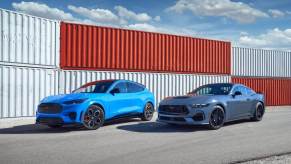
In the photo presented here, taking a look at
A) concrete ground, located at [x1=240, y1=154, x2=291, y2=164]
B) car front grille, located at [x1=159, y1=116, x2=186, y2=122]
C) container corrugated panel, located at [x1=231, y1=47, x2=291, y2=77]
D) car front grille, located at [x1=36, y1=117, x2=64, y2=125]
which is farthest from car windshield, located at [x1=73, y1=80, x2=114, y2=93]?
container corrugated panel, located at [x1=231, y1=47, x2=291, y2=77]

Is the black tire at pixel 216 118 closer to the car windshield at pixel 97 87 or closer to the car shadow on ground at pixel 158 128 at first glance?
the car shadow on ground at pixel 158 128

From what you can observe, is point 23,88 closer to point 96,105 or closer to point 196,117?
point 96,105

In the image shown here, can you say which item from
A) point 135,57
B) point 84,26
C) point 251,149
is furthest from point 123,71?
point 251,149

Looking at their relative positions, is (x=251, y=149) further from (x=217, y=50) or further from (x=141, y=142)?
(x=217, y=50)

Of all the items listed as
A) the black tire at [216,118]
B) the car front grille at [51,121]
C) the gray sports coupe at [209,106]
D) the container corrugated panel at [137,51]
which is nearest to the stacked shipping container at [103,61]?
the container corrugated panel at [137,51]

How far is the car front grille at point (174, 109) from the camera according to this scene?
10266 mm

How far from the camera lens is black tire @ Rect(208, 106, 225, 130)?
1043 cm

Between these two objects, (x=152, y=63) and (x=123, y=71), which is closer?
(x=123, y=71)

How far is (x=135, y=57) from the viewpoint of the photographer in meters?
17.5

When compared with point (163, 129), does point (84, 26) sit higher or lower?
higher

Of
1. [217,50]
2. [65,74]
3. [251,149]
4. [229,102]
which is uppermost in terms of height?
[217,50]

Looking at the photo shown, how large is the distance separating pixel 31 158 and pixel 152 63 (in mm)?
11931

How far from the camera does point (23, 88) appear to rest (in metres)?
13.8

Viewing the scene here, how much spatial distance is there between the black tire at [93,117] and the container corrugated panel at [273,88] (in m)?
12.9
